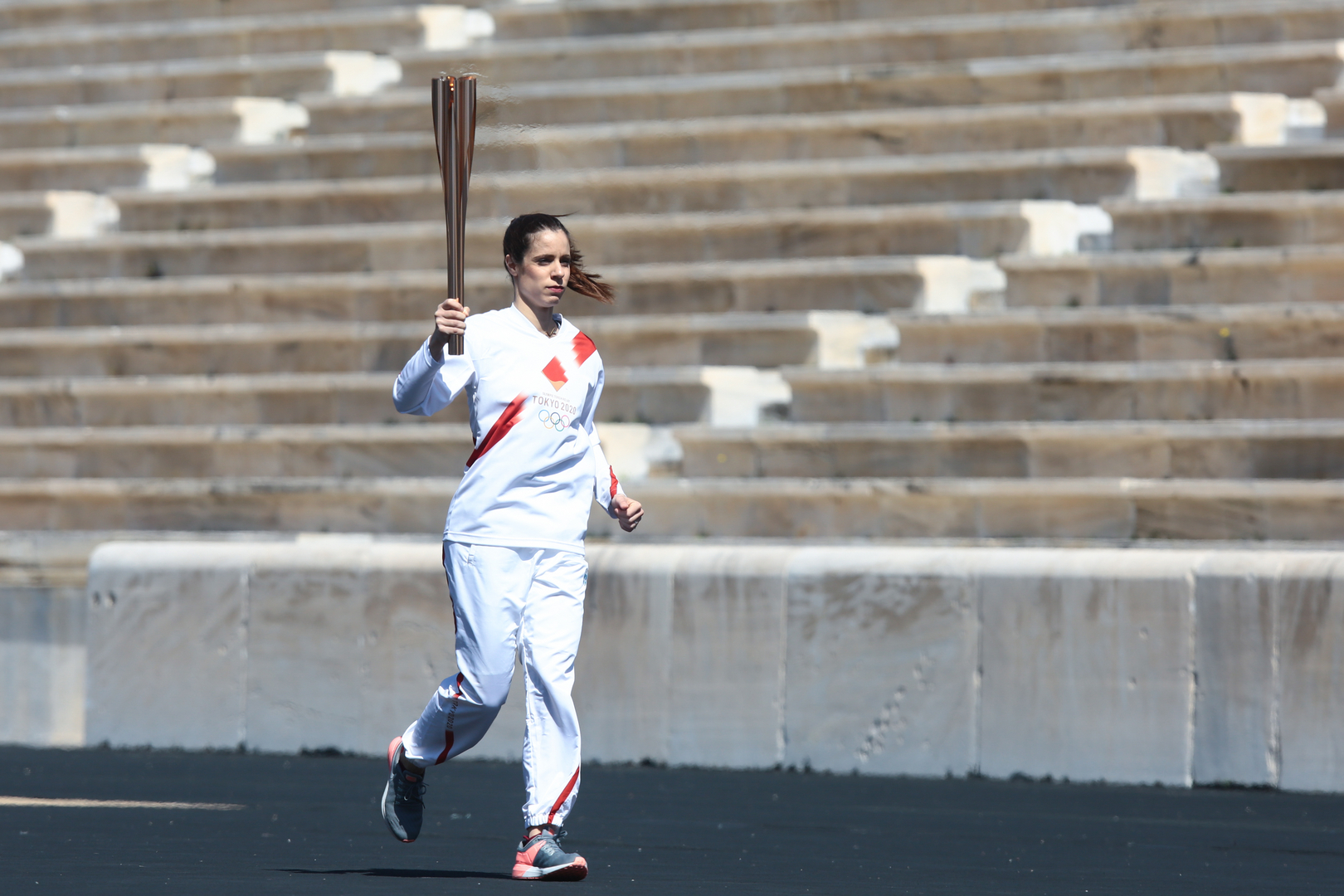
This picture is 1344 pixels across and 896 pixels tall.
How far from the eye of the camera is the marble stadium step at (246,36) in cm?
1731

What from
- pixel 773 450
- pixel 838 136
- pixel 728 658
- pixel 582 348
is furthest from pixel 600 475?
pixel 838 136

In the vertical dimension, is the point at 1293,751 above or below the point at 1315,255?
below

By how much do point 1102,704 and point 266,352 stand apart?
6423mm

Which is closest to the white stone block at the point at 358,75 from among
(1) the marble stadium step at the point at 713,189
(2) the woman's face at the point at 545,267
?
(1) the marble stadium step at the point at 713,189

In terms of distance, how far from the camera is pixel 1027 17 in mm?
14625

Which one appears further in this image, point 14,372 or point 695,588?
point 14,372

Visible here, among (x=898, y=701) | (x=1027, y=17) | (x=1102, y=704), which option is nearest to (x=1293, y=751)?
(x=1102, y=704)

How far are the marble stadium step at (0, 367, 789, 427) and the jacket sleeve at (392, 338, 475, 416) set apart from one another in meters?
6.01

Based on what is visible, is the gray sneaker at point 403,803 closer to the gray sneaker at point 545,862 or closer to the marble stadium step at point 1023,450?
the gray sneaker at point 545,862

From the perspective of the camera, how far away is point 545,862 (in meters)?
6.43

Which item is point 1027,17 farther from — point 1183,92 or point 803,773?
point 803,773

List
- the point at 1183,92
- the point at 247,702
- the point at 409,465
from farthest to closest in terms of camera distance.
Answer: the point at 1183,92, the point at 409,465, the point at 247,702

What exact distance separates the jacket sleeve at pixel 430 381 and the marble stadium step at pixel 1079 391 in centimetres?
568

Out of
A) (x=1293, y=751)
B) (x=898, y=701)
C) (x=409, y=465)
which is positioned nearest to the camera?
(x=1293, y=751)
